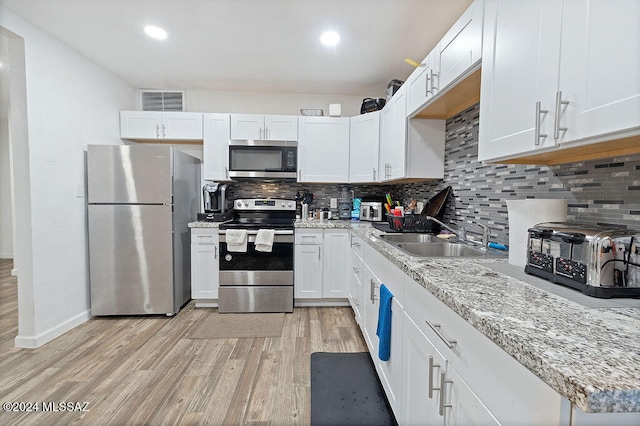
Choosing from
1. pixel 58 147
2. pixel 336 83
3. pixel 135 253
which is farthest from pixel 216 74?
pixel 135 253

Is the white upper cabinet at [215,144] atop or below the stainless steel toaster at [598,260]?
atop

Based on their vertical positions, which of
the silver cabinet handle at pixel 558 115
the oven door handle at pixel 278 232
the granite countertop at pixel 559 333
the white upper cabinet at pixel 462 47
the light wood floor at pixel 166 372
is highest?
the white upper cabinet at pixel 462 47

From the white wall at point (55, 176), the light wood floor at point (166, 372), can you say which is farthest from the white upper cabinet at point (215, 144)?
the light wood floor at point (166, 372)

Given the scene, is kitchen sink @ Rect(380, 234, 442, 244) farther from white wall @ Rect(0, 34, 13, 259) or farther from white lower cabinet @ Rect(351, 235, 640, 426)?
white wall @ Rect(0, 34, 13, 259)

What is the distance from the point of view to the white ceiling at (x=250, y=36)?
1.84 meters

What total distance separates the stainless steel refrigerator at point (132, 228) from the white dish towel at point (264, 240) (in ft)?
2.74

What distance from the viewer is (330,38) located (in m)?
2.16

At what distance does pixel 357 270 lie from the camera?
2373mm

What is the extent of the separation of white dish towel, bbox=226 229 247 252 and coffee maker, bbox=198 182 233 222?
31 cm

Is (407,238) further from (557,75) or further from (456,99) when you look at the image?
(557,75)

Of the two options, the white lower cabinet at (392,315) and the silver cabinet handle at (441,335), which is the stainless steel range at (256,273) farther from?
the silver cabinet handle at (441,335)

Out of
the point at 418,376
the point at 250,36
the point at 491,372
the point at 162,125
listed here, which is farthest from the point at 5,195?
the point at 491,372

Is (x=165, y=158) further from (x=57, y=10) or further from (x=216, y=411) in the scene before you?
(x=216, y=411)

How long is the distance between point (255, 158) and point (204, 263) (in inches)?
49.3
